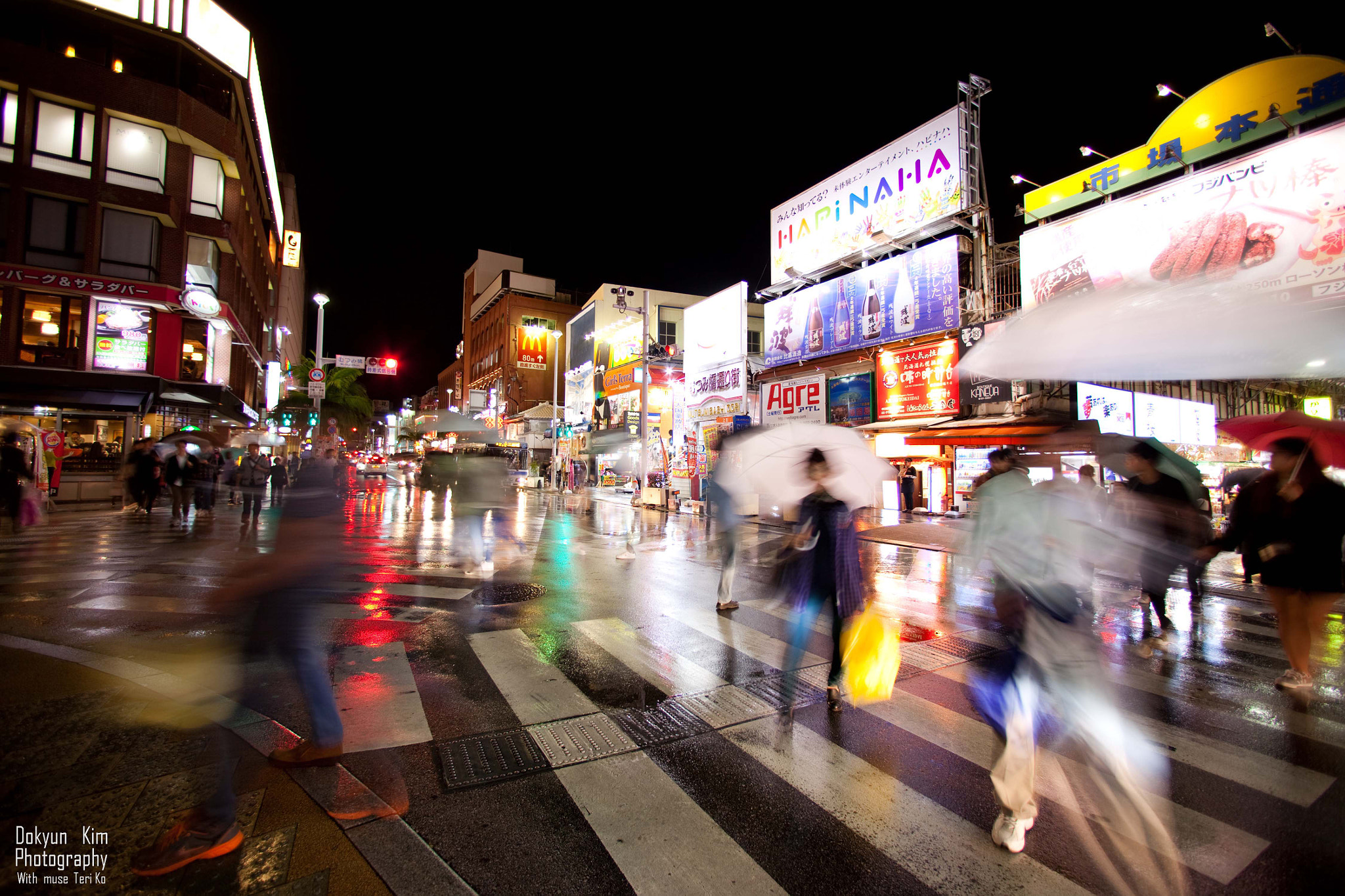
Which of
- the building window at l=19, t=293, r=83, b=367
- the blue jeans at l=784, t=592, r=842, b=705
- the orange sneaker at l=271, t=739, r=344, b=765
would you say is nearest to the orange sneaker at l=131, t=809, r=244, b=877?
the orange sneaker at l=271, t=739, r=344, b=765

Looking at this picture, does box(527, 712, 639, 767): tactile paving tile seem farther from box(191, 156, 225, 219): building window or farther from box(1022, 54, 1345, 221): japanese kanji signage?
box(191, 156, 225, 219): building window

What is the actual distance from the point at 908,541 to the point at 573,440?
35.9 metres

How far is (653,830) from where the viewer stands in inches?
109

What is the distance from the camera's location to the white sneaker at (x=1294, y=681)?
14.9ft

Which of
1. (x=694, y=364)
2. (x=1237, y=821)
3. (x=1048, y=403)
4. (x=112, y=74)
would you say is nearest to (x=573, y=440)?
(x=694, y=364)

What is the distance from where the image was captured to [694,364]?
26250 mm

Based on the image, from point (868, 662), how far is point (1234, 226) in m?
14.7

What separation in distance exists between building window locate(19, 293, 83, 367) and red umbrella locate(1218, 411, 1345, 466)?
31360 millimetres

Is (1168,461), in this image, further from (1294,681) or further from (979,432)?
(979,432)

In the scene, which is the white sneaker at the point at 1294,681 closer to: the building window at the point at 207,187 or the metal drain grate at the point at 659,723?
the metal drain grate at the point at 659,723

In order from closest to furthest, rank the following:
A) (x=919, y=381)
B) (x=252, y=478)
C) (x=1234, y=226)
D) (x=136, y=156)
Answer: (x=1234, y=226) → (x=252, y=478) → (x=919, y=381) → (x=136, y=156)

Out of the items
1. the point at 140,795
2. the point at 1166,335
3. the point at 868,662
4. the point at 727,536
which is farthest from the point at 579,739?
the point at 1166,335

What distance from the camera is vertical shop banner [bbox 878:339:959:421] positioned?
17.9 meters

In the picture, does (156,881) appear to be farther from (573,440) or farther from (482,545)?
(573,440)
